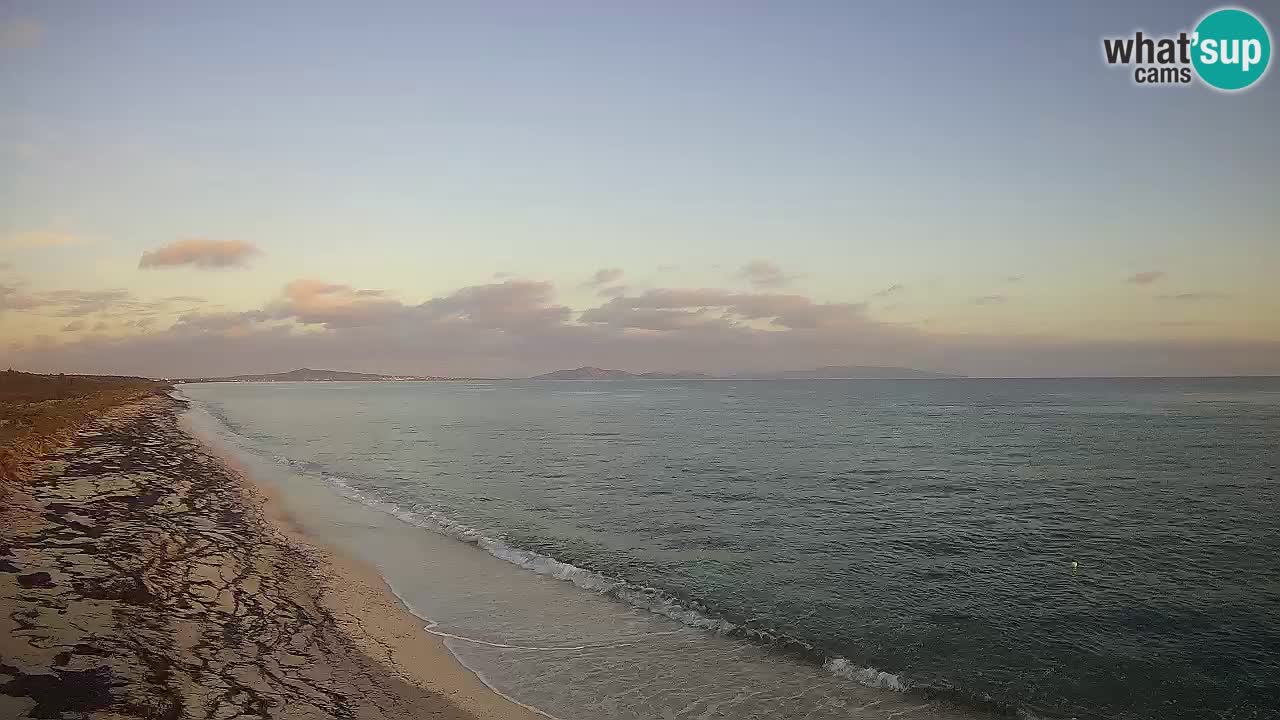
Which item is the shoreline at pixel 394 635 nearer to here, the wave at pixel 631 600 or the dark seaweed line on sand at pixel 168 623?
the dark seaweed line on sand at pixel 168 623

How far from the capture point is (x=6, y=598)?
11750 millimetres

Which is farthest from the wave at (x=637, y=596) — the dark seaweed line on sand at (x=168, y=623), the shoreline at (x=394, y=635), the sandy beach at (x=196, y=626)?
the dark seaweed line on sand at (x=168, y=623)

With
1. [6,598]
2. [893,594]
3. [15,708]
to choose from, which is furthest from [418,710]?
[893,594]

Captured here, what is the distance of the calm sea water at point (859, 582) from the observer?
11.5m

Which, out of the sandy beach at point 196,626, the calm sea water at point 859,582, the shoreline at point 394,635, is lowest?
the calm sea water at point 859,582

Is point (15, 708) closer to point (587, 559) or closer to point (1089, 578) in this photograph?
point (587, 559)

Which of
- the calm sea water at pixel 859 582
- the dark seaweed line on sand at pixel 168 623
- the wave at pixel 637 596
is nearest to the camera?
the dark seaweed line on sand at pixel 168 623

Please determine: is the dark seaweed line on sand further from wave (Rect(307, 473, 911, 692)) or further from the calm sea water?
wave (Rect(307, 473, 911, 692))

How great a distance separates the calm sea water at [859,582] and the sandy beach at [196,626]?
1.39 metres

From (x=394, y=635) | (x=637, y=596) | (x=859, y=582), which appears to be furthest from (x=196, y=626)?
(x=859, y=582)

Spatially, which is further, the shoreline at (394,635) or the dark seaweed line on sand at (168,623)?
the shoreline at (394,635)

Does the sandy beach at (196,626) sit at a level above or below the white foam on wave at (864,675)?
above

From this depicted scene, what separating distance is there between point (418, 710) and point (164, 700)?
329 centimetres

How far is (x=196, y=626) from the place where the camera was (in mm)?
11844
